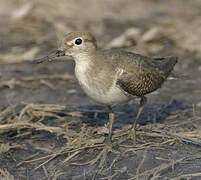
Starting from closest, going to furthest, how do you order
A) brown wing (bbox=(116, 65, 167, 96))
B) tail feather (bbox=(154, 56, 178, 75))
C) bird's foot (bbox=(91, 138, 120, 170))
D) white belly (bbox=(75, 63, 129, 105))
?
bird's foot (bbox=(91, 138, 120, 170)) < white belly (bbox=(75, 63, 129, 105)) < brown wing (bbox=(116, 65, 167, 96)) < tail feather (bbox=(154, 56, 178, 75))

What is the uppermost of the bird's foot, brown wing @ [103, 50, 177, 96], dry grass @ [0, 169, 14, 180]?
brown wing @ [103, 50, 177, 96]

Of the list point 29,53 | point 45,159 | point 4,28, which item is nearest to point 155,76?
point 45,159

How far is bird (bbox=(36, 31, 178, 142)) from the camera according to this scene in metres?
5.51

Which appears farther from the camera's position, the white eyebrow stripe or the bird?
the white eyebrow stripe

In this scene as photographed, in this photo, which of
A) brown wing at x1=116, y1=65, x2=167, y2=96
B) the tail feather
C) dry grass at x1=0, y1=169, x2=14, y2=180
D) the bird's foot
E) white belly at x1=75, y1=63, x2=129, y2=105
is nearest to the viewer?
dry grass at x1=0, y1=169, x2=14, y2=180

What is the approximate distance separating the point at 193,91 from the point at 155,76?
6.99 feet

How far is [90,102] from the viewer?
7.66 m

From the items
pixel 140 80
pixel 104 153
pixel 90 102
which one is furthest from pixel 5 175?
pixel 90 102

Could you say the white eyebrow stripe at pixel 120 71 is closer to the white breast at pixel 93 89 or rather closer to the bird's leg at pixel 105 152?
the white breast at pixel 93 89

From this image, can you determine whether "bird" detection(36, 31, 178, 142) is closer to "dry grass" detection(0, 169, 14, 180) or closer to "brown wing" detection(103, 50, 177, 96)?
"brown wing" detection(103, 50, 177, 96)

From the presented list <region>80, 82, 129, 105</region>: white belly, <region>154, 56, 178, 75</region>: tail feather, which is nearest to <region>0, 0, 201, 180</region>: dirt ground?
<region>154, 56, 178, 75</region>: tail feather

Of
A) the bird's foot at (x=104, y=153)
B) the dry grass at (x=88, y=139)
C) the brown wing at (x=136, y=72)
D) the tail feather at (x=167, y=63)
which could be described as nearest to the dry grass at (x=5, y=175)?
the dry grass at (x=88, y=139)

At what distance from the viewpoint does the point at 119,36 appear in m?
10.7

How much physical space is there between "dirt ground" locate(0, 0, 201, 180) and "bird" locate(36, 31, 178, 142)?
20.7 inches
